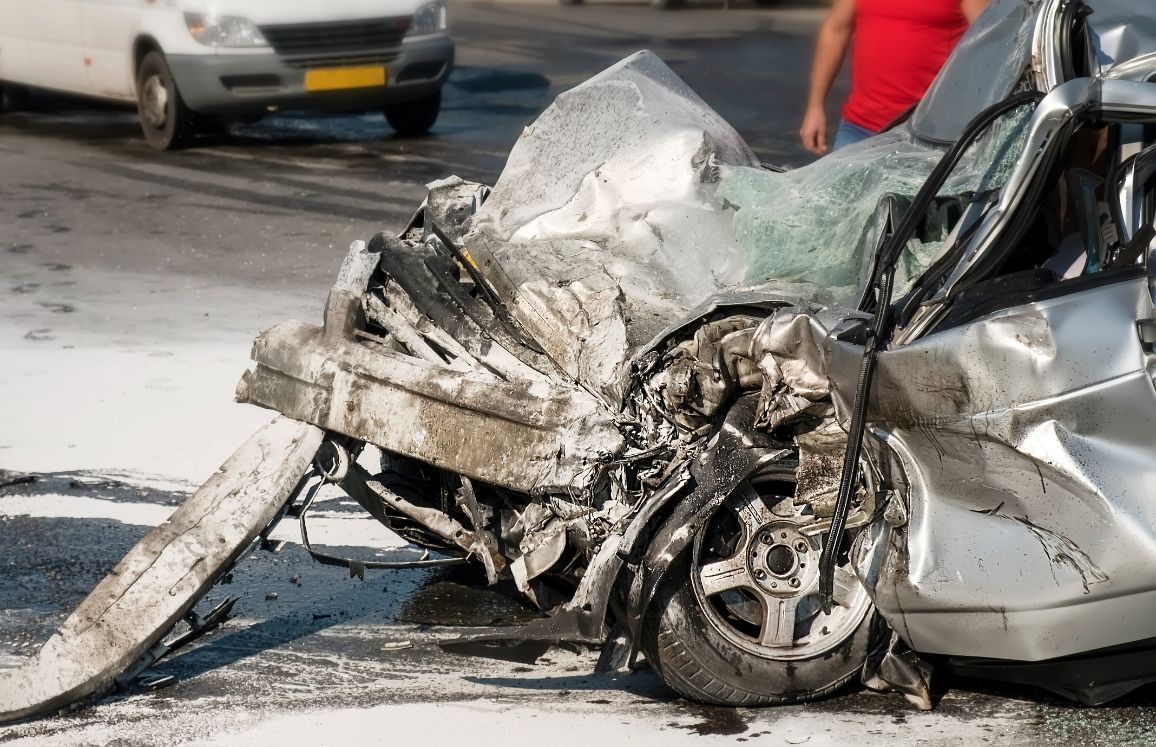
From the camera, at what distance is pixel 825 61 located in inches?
276

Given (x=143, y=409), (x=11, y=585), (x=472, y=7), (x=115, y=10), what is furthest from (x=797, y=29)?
(x=11, y=585)

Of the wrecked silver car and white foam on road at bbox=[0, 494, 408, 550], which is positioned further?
white foam on road at bbox=[0, 494, 408, 550]

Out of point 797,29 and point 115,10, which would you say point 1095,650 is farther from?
point 797,29

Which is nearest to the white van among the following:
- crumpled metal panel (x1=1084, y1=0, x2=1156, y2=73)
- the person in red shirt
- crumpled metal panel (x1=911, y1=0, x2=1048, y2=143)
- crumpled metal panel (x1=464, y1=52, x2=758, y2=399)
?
the person in red shirt

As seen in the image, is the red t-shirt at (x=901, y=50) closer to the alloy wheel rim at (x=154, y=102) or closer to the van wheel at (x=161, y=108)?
the van wheel at (x=161, y=108)

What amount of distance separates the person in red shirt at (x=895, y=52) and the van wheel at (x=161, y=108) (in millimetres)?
7116

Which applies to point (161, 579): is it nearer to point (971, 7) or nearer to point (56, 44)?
point (971, 7)

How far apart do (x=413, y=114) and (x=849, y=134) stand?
7.24 metres

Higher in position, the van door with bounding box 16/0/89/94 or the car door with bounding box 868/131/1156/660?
the van door with bounding box 16/0/89/94

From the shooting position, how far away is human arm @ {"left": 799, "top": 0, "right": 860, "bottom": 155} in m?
6.86

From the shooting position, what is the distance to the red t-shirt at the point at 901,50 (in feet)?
20.9

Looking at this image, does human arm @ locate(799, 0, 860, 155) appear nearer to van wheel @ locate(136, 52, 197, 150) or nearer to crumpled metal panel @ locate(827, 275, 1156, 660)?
crumpled metal panel @ locate(827, 275, 1156, 660)

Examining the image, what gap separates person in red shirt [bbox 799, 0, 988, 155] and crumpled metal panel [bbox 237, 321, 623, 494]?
291 cm

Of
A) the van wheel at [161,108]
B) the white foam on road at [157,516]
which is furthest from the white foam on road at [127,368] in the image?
the van wheel at [161,108]
